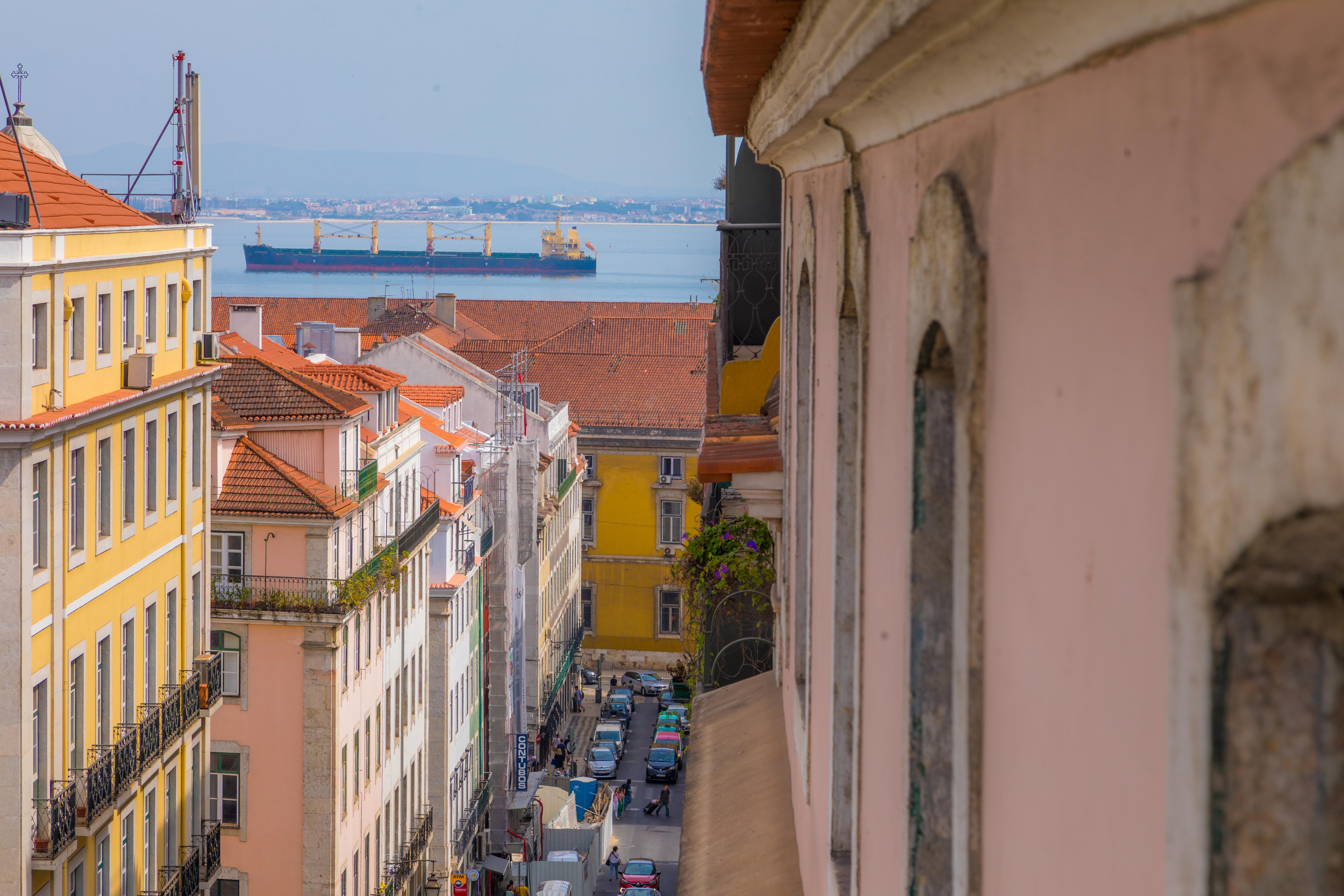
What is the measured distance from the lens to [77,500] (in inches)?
899

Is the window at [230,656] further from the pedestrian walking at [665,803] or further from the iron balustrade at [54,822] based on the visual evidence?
the pedestrian walking at [665,803]

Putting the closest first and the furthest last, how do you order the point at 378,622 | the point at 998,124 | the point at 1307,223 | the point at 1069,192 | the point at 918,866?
the point at 1307,223 < the point at 1069,192 < the point at 998,124 < the point at 918,866 < the point at 378,622

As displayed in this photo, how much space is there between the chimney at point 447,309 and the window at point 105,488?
59998 millimetres

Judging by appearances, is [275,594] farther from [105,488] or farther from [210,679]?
[105,488]

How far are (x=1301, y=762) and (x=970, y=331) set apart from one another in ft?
3.89

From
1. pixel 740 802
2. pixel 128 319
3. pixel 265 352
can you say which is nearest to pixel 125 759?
pixel 128 319

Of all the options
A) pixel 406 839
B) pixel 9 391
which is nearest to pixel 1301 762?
pixel 9 391

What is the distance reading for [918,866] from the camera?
3168 mm

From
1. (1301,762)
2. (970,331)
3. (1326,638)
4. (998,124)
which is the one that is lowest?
(1301,762)

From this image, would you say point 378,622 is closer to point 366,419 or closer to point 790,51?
point 366,419

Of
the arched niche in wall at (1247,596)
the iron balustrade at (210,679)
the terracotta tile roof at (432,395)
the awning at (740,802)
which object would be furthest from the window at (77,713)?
the terracotta tile roof at (432,395)

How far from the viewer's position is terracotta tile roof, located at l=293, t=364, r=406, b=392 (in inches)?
1404

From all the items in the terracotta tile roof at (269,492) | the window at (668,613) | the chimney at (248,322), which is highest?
the chimney at (248,322)

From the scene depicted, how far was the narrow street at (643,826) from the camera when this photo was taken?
44.6m
